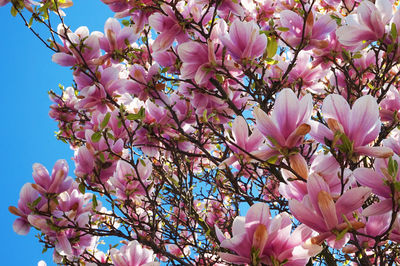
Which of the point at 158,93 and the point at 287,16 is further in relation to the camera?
the point at 158,93

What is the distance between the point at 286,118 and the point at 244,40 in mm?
678

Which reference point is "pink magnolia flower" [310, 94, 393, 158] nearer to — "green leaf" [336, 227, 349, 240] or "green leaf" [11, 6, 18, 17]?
"green leaf" [336, 227, 349, 240]

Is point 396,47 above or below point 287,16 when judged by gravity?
below

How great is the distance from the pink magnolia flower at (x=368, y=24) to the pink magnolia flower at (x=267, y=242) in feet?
3.25

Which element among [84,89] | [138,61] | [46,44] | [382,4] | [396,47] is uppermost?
[138,61]

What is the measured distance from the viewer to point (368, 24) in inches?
60.8

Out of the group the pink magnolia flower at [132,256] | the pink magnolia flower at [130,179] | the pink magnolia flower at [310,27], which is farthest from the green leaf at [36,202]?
the pink magnolia flower at [310,27]

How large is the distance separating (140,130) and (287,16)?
109 centimetres

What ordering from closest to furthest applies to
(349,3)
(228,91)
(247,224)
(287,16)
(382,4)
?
1. (247,224)
2. (382,4)
3. (287,16)
4. (228,91)
5. (349,3)

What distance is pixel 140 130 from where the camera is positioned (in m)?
2.13

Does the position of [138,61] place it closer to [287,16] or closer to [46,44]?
[46,44]

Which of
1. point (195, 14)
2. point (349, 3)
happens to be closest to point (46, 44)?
point (195, 14)

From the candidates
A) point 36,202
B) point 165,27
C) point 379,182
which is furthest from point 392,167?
point 36,202

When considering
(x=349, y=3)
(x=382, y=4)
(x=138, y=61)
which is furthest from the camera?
(x=138, y=61)
